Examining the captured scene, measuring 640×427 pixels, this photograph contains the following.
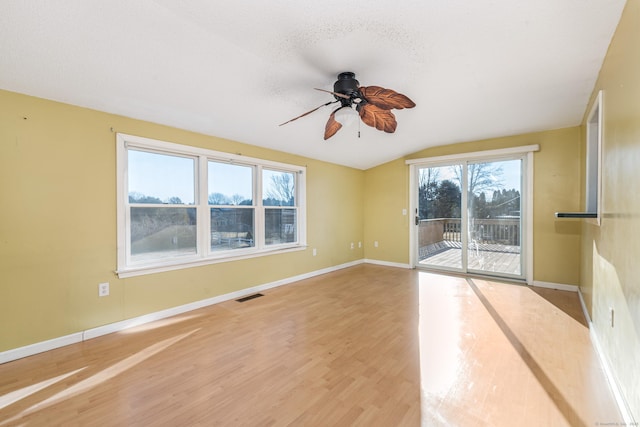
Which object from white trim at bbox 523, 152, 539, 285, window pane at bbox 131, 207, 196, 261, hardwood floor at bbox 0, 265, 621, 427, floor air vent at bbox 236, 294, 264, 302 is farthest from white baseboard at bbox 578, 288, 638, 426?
window pane at bbox 131, 207, 196, 261

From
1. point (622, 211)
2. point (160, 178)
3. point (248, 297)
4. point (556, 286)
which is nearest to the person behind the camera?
point (622, 211)

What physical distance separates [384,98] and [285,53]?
0.86 m

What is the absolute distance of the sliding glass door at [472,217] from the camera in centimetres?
442

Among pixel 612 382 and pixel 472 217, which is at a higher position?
pixel 472 217

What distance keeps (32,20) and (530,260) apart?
233 inches

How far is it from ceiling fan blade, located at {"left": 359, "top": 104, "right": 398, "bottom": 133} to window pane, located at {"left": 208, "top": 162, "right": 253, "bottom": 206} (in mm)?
2144

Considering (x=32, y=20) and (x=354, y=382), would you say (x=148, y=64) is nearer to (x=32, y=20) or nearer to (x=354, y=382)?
(x=32, y=20)

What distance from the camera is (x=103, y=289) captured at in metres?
2.64

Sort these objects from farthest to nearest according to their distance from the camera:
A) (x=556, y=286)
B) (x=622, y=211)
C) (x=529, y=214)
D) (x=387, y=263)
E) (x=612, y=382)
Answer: (x=387, y=263) < (x=529, y=214) < (x=556, y=286) < (x=612, y=382) < (x=622, y=211)

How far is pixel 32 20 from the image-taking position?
5.42 feet

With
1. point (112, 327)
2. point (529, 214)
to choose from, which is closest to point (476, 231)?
point (529, 214)

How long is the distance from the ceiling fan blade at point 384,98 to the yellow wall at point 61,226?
2.29 m

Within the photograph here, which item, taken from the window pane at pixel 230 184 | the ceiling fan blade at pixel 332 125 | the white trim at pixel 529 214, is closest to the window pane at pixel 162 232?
the window pane at pixel 230 184

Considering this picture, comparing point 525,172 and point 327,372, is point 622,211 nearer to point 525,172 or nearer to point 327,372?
point 327,372
